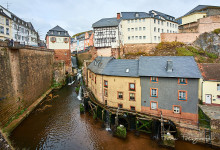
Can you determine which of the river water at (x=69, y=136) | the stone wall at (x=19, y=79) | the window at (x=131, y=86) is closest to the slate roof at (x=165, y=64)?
the window at (x=131, y=86)

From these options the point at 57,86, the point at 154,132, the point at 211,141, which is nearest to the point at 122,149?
the point at 154,132

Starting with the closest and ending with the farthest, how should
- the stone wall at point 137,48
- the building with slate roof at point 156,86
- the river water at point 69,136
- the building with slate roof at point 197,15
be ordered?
the river water at point 69,136
the building with slate roof at point 156,86
the stone wall at point 137,48
the building with slate roof at point 197,15

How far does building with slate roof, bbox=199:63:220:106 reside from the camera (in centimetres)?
1689

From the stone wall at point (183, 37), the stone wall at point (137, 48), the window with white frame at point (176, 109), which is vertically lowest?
the window with white frame at point (176, 109)

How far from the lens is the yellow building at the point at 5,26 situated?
87.4ft

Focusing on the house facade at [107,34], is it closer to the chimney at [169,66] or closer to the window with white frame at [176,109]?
the chimney at [169,66]

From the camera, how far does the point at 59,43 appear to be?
35.0m

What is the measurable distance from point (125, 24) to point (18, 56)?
25534 mm

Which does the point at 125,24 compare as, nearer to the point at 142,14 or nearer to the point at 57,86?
the point at 142,14

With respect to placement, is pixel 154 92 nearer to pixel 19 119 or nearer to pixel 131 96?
pixel 131 96

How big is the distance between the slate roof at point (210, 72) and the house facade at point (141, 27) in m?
15.7

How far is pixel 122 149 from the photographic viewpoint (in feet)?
39.4

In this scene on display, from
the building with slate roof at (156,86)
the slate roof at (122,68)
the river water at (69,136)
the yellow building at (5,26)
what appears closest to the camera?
the river water at (69,136)

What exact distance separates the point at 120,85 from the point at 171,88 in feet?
19.2
